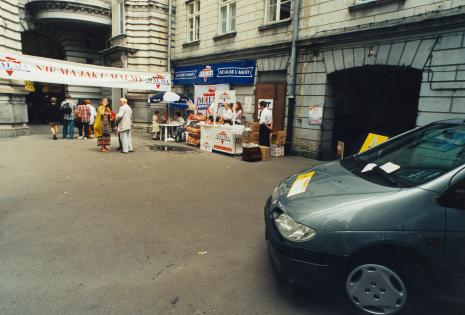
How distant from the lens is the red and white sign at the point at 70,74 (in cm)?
1143

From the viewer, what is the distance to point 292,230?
2.73 m

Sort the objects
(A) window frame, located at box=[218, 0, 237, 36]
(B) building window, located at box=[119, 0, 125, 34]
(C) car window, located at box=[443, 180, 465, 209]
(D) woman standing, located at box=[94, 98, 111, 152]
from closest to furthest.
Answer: (C) car window, located at box=[443, 180, 465, 209], (D) woman standing, located at box=[94, 98, 111, 152], (A) window frame, located at box=[218, 0, 237, 36], (B) building window, located at box=[119, 0, 125, 34]

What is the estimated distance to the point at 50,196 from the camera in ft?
19.2

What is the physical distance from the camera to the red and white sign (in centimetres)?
1143

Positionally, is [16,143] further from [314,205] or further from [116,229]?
[314,205]

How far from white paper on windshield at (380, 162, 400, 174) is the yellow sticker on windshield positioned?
0.74m

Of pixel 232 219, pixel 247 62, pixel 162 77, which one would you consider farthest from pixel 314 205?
pixel 162 77

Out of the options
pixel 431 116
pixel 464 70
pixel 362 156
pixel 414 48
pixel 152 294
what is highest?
pixel 414 48

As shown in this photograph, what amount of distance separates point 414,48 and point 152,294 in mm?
9237

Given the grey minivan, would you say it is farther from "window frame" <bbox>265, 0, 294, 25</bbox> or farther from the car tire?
"window frame" <bbox>265, 0, 294, 25</bbox>

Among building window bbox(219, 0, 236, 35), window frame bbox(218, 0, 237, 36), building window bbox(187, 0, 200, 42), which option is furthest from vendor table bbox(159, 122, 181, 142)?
building window bbox(187, 0, 200, 42)

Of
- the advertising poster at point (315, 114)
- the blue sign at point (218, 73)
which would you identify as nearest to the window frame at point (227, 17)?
the blue sign at point (218, 73)

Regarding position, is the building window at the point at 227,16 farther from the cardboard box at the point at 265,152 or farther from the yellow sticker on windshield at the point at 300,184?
the yellow sticker on windshield at the point at 300,184

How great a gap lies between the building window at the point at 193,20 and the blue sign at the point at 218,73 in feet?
5.97
